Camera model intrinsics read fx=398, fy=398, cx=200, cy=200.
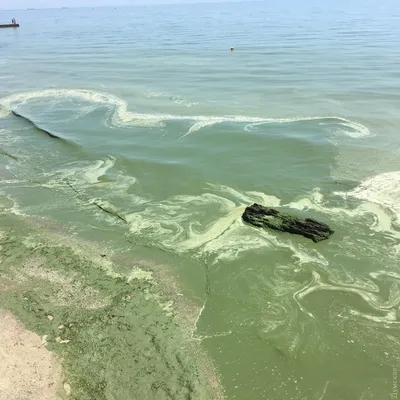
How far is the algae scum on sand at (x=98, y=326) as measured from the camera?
8.39 meters

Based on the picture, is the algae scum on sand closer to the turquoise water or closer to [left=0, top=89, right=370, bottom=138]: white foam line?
the turquoise water

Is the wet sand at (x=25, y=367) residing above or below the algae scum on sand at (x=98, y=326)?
above

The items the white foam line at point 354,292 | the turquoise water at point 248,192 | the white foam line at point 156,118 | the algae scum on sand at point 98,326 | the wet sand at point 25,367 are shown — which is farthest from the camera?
the white foam line at point 156,118

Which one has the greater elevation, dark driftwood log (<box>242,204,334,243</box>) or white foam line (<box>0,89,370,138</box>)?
dark driftwood log (<box>242,204,334,243</box>)

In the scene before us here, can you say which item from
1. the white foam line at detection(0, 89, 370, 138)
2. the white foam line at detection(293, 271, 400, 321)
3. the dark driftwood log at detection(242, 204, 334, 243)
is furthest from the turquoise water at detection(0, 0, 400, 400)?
the dark driftwood log at detection(242, 204, 334, 243)

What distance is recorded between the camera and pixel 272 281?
11.4m

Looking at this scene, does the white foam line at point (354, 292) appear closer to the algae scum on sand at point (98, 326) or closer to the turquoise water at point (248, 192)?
the turquoise water at point (248, 192)

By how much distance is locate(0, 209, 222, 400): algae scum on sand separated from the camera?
8391 millimetres

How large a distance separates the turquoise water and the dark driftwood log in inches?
13.7

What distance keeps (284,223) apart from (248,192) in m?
2.98

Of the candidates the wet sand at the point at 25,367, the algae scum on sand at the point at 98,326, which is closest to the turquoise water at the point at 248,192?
the algae scum on sand at the point at 98,326

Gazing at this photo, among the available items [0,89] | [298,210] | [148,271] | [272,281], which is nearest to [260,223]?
[298,210]

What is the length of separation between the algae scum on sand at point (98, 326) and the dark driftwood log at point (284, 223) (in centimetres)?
466

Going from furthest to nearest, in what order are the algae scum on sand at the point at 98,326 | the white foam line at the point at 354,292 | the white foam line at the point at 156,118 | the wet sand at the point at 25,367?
the white foam line at the point at 156,118
the white foam line at the point at 354,292
the algae scum on sand at the point at 98,326
the wet sand at the point at 25,367
